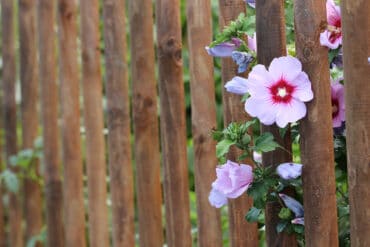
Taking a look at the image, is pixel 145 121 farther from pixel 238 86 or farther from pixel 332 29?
pixel 332 29

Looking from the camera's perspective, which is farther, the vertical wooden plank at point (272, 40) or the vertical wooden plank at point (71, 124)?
the vertical wooden plank at point (71, 124)

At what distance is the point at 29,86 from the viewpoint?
3.23m

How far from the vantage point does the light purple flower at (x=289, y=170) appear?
1.76 m

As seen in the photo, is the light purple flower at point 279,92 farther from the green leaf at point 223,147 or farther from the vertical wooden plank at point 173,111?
the vertical wooden plank at point 173,111

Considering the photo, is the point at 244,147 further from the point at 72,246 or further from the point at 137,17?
the point at 72,246

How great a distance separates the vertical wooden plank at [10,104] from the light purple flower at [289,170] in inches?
70.6

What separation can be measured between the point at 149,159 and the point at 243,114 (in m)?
0.49

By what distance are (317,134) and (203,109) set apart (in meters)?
0.53

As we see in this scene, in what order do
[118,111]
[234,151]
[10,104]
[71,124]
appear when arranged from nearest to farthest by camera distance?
[234,151], [118,111], [71,124], [10,104]

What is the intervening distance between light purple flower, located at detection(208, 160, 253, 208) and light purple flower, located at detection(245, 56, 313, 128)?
11cm

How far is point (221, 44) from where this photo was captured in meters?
1.90

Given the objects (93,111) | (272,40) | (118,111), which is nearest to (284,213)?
(272,40)

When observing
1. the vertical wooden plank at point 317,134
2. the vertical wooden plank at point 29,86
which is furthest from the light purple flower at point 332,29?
the vertical wooden plank at point 29,86

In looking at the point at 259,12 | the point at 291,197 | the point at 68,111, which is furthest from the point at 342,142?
the point at 68,111
